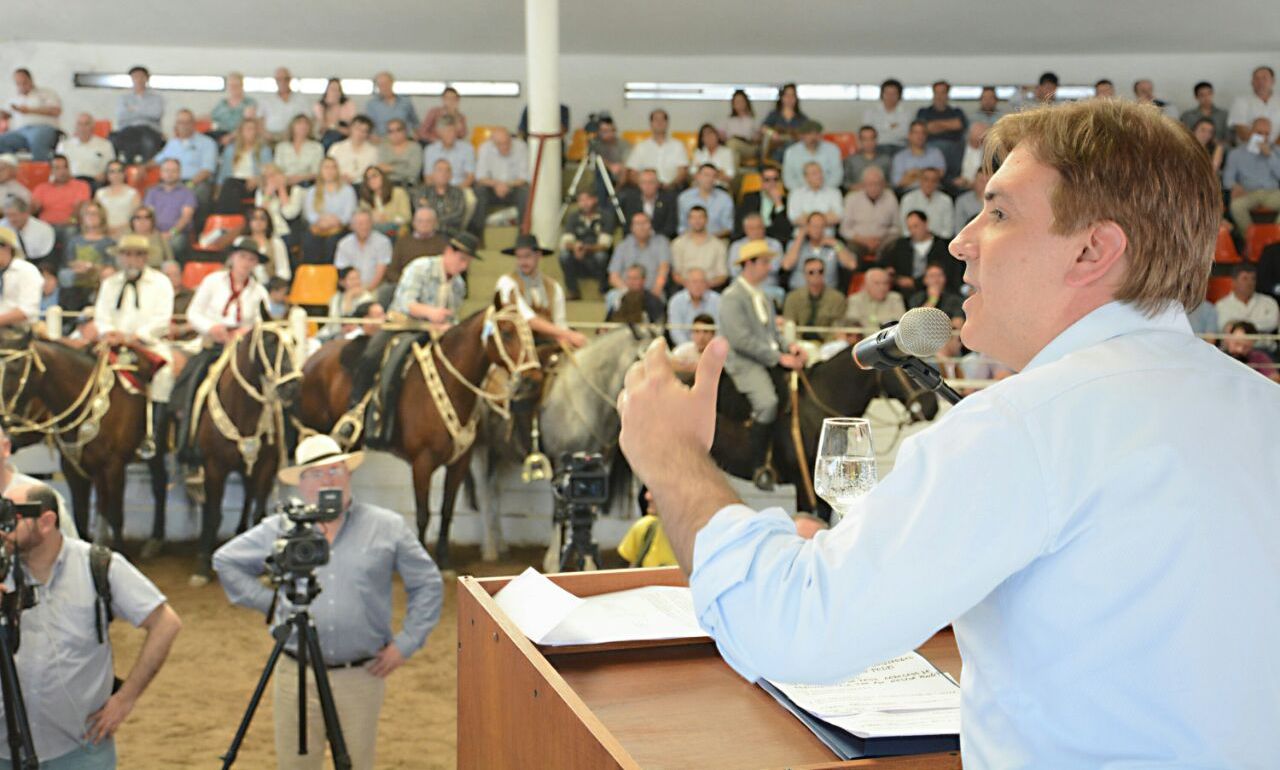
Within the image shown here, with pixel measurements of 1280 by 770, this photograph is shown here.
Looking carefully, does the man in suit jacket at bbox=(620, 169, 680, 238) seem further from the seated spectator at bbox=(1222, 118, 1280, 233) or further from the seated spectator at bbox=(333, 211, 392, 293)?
the seated spectator at bbox=(1222, 118, 1280, 233)

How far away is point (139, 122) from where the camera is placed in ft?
44.9

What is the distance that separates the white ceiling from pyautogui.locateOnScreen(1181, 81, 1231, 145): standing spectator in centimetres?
99

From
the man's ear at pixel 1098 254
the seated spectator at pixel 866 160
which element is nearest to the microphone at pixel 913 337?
the man's ear at pixel 1098 254

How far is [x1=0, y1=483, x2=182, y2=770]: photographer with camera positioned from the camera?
12.8 feet

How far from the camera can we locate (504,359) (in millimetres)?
8383

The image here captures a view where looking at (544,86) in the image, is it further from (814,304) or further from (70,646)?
(70,646)

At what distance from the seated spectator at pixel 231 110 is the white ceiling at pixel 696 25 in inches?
39.5

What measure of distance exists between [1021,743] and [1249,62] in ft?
50.6

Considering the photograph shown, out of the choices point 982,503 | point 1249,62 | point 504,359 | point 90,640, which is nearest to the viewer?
point 982,503

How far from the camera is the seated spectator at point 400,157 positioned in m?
12.6

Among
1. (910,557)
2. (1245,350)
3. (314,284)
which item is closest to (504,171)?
(314,284)

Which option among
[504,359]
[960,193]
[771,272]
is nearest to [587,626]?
[504,359]

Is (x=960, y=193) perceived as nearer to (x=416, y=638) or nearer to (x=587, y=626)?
(x=416, y=638)

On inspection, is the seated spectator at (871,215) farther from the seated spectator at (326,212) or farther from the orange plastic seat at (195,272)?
the orange plastic seat at (195,272)
